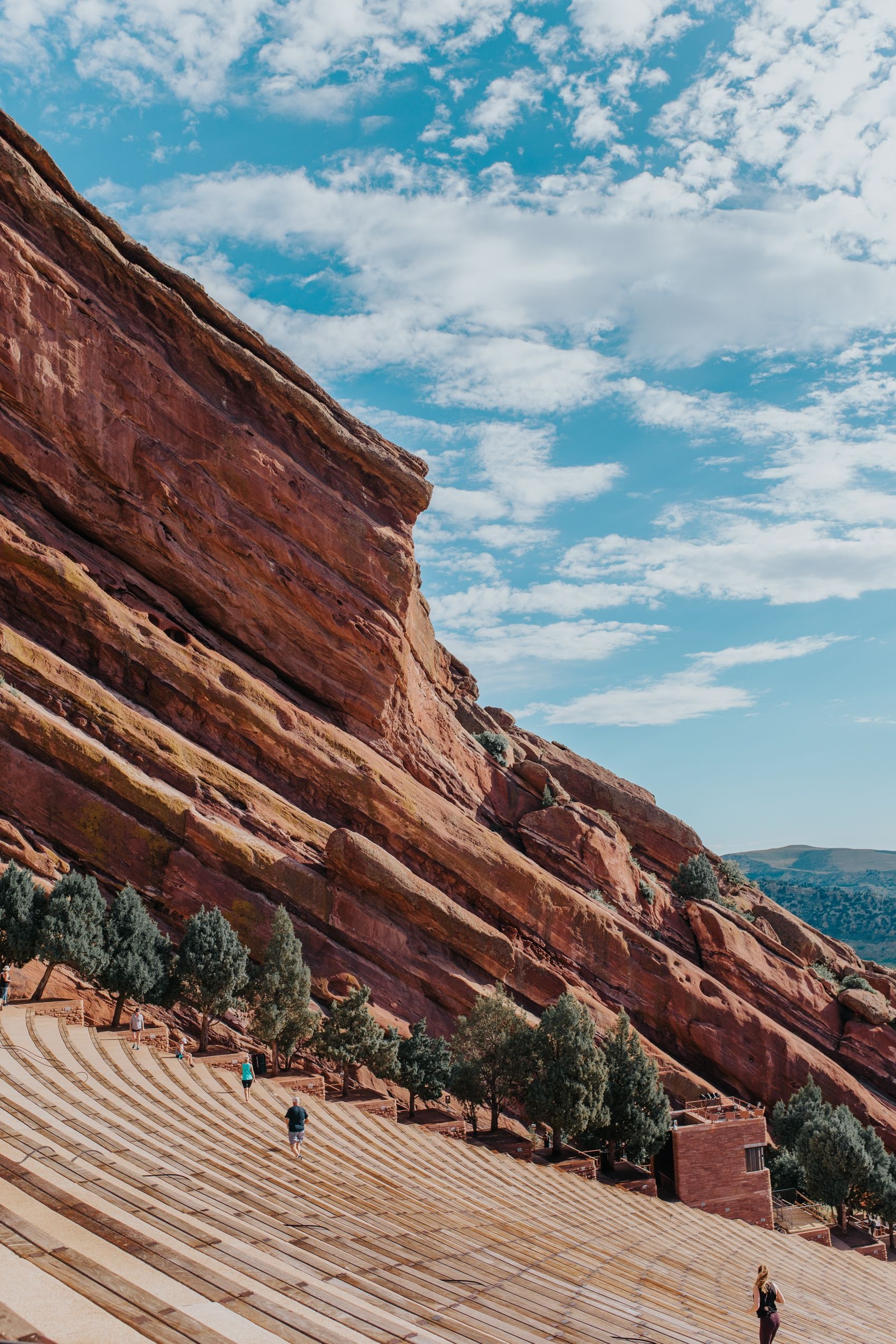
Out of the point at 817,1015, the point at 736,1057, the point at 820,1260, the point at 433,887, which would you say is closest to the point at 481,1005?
the point at 433,887

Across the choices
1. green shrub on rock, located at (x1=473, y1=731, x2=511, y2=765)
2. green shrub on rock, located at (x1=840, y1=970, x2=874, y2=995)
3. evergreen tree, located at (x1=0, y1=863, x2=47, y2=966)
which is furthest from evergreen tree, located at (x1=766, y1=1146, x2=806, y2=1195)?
evergreen tree, located at (x1=0, y1=863, x2=47, y2=966)

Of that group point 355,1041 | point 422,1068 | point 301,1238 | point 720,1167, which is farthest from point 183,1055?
point 720,1167

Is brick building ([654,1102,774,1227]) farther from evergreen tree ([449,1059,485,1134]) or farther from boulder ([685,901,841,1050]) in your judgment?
boulder ([685,901,841,1050])

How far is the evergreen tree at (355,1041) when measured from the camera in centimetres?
2570

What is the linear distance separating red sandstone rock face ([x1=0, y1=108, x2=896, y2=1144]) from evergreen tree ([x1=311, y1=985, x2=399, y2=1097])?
158 inches

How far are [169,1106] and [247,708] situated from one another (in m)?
18.7

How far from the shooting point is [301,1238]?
966 cm

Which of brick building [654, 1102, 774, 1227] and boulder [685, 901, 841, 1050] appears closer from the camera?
brick building [654, 1102, 774, 1227]

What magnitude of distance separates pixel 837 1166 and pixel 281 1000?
2194cm

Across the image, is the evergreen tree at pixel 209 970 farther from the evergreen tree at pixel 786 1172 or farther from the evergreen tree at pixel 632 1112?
the evergreen tree at pixel 786 1172

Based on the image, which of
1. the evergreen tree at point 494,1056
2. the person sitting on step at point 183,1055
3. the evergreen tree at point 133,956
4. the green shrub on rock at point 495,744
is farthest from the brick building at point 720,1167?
the green shrub on rock at point 495,744

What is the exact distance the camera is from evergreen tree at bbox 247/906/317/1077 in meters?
25.1

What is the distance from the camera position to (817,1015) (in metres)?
43.2

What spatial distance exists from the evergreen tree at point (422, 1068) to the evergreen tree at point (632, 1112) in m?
5.35
